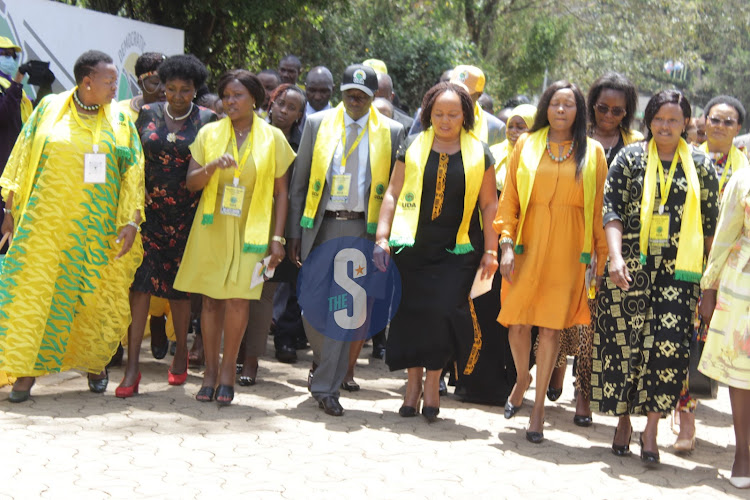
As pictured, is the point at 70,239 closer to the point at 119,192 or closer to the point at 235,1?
the point at 119,192

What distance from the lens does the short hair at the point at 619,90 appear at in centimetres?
660

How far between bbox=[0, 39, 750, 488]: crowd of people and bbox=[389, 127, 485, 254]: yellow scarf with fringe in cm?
1

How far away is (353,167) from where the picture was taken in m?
6.50

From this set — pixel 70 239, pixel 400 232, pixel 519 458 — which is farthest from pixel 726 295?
pixel 70 239

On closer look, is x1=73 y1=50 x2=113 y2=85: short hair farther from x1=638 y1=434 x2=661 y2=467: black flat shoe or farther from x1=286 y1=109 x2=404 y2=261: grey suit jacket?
x1=638 y1=434 x2=661 y2=467: black flat shoe

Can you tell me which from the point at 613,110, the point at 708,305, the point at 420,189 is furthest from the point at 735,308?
the point at 420,189

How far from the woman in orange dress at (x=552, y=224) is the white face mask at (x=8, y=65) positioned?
3769 mm

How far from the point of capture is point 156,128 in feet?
22.0

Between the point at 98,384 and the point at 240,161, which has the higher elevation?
the point at 240,161

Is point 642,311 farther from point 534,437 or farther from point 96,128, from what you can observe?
point 96,128

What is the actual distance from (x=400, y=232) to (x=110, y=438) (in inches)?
81.8

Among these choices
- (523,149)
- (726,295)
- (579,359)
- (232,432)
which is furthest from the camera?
(579,359)

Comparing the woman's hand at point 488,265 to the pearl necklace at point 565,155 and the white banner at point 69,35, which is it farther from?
the white banner at point 69,35
